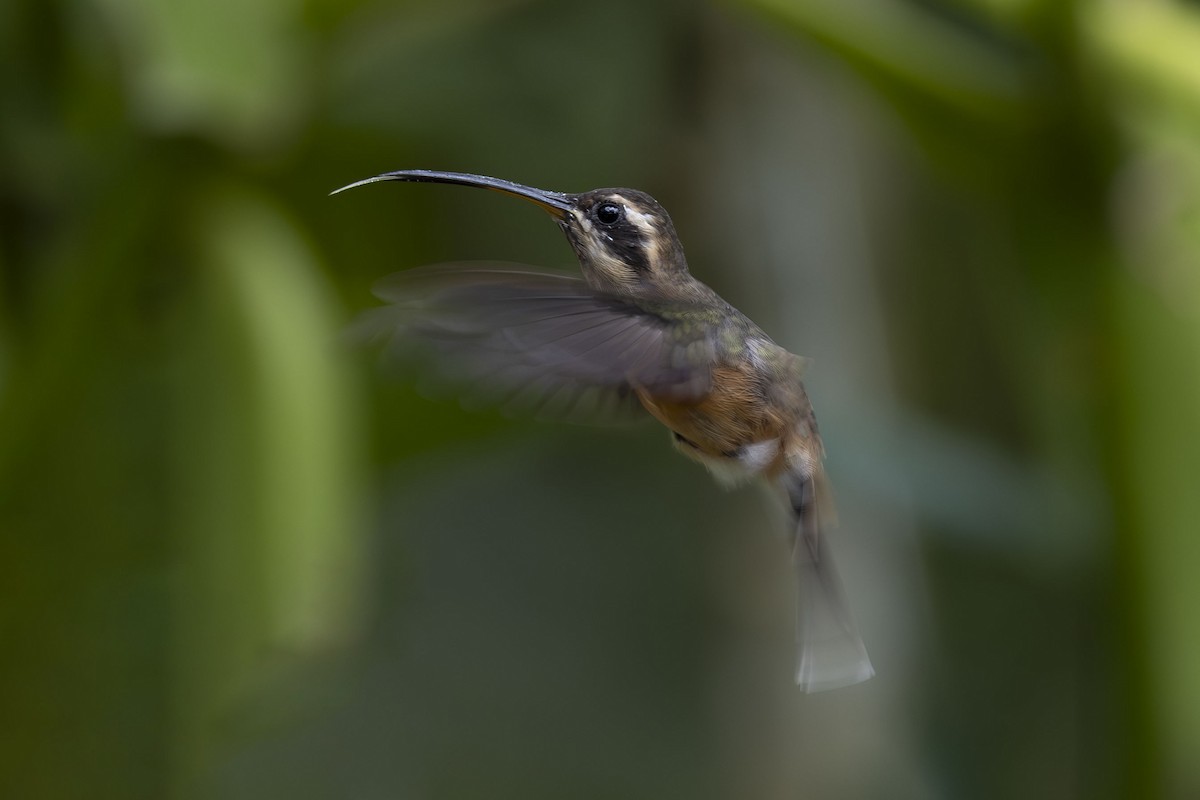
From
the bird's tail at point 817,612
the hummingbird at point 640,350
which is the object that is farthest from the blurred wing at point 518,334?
the bird's tail at point 817,612

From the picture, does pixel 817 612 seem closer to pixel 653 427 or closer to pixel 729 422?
pixel 729 422

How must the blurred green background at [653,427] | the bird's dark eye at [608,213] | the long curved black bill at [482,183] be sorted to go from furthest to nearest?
the blurred green background at [653,427] → the bird's dark eye at [608,213] → the long curved black bill at [482,183]

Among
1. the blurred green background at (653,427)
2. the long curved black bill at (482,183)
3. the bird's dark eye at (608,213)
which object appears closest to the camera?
the long curved black bill at (482,183)

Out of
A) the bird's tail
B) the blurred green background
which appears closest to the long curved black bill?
the bird's tail

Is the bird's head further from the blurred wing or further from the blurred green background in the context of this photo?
the blurred green background

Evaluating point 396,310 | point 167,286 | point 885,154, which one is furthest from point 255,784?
point 396,310

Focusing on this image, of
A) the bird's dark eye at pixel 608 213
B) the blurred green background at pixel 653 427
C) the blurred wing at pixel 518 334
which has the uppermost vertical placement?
the bird's dark eye at pixel 608 213

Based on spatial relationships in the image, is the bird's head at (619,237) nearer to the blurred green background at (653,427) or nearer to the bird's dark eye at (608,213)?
the bird's dark eye at (608,213)

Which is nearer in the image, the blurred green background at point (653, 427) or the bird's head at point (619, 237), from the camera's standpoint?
the bird's head at point (619, 237)
